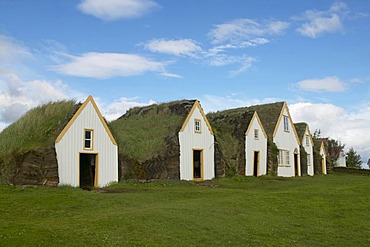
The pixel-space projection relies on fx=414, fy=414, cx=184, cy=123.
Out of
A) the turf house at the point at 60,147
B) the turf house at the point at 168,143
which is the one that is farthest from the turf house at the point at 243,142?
the turf house at the point at 60,147

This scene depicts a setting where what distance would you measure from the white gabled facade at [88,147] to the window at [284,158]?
2262 cm

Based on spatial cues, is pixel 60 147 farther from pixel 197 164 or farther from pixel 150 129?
pixel 197 164

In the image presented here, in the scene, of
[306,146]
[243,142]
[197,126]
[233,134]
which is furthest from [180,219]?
[306,146]

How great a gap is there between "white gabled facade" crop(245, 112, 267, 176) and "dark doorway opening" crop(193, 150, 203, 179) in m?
6.57

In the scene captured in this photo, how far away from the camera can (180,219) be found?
16.1 meters

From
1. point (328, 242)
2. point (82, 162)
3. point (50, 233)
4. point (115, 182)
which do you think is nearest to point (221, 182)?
point (115, 182)

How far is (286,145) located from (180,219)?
112ft

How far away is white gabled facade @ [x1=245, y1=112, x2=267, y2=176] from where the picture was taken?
1617 inches

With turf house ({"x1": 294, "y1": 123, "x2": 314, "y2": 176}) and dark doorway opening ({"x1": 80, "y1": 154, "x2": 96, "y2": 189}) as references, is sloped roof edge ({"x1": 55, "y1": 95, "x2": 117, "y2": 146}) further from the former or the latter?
turf house ({"x1": 294, "y1": 123, "x2": 314, "y2": 176})

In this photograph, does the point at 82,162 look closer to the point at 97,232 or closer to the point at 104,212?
the point at 104,212

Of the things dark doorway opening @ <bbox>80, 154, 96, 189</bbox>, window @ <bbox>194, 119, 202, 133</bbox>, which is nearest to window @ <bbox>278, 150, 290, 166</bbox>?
window @ <bbox>194, 119, 202, 133</bbox>

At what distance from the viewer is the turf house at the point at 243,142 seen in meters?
40.2

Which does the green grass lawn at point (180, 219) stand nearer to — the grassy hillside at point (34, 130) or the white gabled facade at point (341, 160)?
the grassy hillside at point (34, 130)

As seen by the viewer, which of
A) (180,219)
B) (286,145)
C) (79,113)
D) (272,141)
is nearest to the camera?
(180,219)
